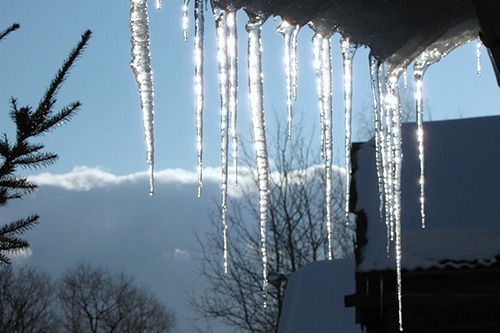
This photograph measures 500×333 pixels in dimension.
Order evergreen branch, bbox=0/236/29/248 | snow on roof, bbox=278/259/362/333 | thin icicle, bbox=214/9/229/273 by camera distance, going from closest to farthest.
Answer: thin icicle, bbox=214/9/229/273 < evergreen branch, bbox=0/236/29/248 < snow on roof, bbox=278/259/362/333

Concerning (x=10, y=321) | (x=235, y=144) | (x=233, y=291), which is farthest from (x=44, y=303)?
(x=235, y=144)

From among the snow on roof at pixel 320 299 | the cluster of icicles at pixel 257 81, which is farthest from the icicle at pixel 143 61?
the snow on roof at pixel 320 299

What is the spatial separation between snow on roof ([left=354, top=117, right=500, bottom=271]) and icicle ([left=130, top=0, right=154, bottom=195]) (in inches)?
206

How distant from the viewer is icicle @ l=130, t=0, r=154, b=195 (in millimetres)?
2072

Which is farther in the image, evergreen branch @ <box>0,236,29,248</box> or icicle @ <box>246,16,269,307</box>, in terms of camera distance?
evergreen branch @ <box>0,236,29,248</box>

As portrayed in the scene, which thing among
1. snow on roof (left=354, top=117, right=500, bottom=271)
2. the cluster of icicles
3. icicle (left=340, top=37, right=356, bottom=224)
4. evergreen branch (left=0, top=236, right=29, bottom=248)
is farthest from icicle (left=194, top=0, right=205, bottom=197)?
snow on roof (left=354, top=117, right=500, bottom=271)

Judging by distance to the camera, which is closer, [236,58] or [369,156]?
[236,58]

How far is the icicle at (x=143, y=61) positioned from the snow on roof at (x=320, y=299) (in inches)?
357

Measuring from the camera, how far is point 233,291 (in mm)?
22672

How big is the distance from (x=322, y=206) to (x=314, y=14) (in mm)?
21273

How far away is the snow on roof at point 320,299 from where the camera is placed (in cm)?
1095

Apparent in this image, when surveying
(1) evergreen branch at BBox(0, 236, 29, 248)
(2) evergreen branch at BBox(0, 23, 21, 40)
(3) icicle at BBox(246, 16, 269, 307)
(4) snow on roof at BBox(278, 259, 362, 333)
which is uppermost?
(2) evergreen branch at BBox(0, 23, 21, 40)

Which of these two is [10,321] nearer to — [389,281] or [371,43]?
[389,281]

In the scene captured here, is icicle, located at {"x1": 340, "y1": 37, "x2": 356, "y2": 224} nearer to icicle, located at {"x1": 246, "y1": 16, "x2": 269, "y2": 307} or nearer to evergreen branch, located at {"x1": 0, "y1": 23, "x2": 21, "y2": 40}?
icicle, located at {"x1": 246, "y1": 16, "x2": 269, "y2": 307}
